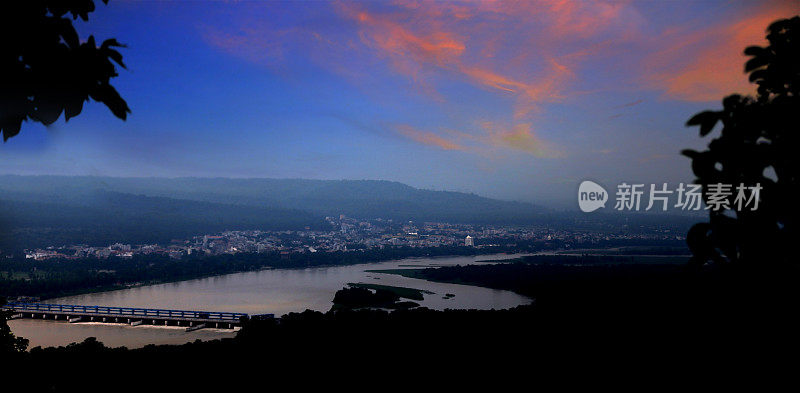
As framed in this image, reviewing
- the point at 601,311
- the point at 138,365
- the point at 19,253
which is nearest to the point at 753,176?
the point at 138,365

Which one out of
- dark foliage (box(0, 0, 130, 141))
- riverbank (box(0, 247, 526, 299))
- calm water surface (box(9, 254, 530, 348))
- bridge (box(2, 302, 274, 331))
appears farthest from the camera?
riverbank (box(0, 247, 526, 299))

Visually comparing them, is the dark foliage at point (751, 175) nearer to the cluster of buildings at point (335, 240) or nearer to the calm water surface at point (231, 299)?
the calm water surface at point (231, 299)

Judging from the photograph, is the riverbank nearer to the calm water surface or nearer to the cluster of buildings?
the calm water surface

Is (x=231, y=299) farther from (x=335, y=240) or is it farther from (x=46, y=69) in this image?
(x=335, y=240)

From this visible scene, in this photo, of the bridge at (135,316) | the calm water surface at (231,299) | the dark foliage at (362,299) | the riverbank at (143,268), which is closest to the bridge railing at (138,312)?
the bridge at (135,316)

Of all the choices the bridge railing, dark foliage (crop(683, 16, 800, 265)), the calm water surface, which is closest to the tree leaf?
dark foliage (crop(683, 16, 800, 265))
